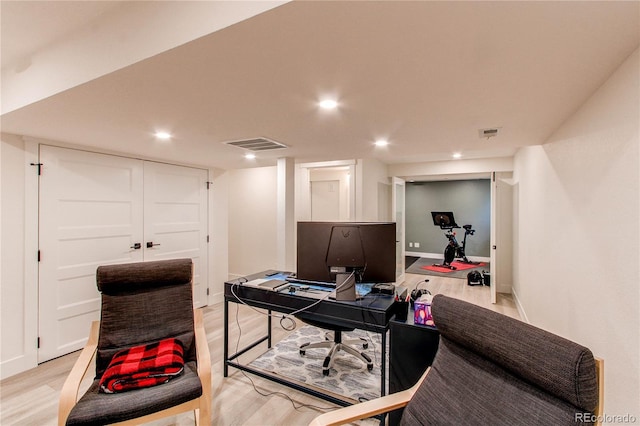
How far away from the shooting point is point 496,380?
1.17 m

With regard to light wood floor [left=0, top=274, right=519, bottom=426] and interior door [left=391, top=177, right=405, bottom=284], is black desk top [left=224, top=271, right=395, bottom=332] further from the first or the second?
interior door [left=391, top=177, right=405, bottom=284]

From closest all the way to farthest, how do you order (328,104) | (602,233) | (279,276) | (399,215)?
1. (602,233)
2. (328,104)
3. (279,276)
4. (399,215)

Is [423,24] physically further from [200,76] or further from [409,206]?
[409,206]

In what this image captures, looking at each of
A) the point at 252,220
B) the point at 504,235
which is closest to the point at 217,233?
the point at 252,220

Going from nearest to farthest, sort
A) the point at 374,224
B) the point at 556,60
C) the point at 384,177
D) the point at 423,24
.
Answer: the point at 423,24
the point at 556,60
the point at 374,224
the point at 384,177

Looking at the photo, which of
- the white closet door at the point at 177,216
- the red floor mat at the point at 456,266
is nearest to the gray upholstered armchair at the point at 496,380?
the white closet door at the point at 177,216

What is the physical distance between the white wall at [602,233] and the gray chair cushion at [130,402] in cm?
210

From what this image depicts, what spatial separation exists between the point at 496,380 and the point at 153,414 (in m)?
1.70

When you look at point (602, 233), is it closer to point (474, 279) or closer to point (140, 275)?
point (140, 275)

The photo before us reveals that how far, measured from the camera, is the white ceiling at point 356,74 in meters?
0.96

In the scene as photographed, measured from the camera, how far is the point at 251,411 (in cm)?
210

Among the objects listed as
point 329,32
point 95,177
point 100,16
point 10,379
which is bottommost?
point 10,379

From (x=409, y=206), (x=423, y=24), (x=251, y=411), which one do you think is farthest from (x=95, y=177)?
(x=409, y=206)

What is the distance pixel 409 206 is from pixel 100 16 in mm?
8366
